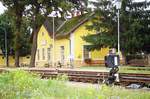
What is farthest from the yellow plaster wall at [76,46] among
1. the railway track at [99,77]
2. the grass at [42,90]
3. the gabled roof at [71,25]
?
the grass at [42,90]

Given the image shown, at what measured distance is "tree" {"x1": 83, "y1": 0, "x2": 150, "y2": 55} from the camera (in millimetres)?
48375

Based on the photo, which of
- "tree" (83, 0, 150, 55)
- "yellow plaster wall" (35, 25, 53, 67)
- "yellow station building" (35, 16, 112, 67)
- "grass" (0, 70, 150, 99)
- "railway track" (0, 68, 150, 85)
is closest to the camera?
"grass" (0, 70, 150, 99)

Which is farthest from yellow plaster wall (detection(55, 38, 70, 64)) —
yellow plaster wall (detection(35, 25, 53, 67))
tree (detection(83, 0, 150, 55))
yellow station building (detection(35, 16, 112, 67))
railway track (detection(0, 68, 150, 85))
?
railway track (detection(0, 68, 150, 85))

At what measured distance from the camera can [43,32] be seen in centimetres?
7169

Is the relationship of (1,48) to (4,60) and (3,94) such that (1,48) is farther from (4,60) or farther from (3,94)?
(3,94)

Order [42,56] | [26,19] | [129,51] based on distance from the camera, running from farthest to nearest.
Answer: [42,56]
[26,19]
[129,51]

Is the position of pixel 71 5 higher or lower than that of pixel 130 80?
higher

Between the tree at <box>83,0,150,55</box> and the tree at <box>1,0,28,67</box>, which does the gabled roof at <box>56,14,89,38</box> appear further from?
Result: the tree at <box>83,0,150,55</box>

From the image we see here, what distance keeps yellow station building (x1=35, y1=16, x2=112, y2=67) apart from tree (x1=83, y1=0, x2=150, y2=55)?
4.22m

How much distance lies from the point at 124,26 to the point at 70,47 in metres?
12.7

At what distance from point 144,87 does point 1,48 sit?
63.2 meters

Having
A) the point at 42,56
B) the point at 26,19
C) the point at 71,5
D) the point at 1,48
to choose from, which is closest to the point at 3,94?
the point at 71,5

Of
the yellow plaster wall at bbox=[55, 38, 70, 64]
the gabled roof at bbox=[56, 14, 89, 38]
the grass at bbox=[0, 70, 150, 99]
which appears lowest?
the grass at bbox=[0, 70, 150, 99]

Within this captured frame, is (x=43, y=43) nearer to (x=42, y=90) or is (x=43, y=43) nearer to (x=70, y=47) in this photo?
(x=70, y=47)
